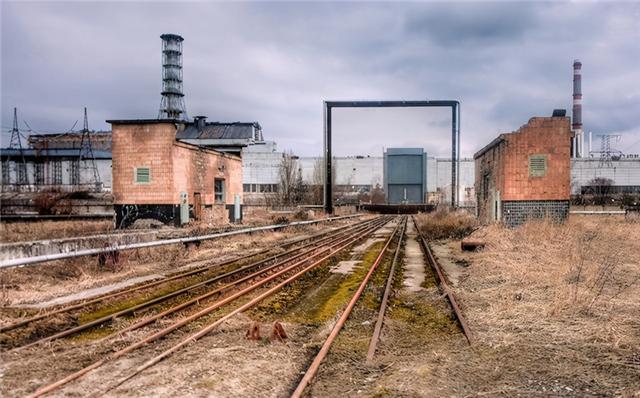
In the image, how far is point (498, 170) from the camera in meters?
19.0

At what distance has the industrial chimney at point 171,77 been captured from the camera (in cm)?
6172

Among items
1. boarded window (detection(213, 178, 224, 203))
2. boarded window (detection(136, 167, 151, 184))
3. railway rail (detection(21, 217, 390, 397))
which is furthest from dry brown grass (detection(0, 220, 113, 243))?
railway rail (detection(21, 217, 390, 397))

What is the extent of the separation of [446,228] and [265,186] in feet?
177

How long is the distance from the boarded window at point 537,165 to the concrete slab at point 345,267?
944 cm

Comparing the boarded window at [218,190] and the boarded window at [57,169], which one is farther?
the boarded window at [57,169]

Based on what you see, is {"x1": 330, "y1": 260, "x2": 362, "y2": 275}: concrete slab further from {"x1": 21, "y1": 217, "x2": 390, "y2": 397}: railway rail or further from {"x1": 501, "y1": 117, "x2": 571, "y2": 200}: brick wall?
{"x1": 501, "y1": 117, "x2": 571, "y2": 200}: brick wall

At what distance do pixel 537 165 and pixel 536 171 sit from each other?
0.24m

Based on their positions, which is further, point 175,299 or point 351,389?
point 175,299

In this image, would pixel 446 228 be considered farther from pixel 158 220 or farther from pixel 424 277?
pixel 158 220

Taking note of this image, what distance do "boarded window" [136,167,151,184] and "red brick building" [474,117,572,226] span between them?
15160 millimetres

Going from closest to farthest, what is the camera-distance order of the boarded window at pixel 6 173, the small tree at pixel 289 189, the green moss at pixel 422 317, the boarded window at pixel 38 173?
the green moss at pixel 422 317, the small tree at pixel 289 189, the boarded window at pixel 6 173, the boarded window at pixel 38 173

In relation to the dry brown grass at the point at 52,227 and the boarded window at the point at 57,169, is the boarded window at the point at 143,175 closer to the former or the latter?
the dry brown grass at the point at 52,227

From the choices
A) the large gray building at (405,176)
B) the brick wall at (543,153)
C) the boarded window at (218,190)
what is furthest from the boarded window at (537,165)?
the large gray building at (405,176)

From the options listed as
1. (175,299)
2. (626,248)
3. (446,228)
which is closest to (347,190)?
(446,228)
